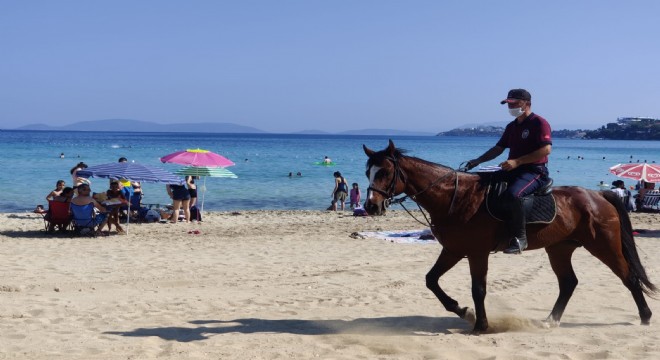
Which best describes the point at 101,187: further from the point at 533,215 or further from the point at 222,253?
the point at 533,215

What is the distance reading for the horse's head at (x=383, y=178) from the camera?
21.2 ft

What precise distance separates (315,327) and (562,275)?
2943 mm

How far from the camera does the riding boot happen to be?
22.1 feet

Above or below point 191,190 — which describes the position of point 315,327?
below

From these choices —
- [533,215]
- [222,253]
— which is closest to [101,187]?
[222,253]

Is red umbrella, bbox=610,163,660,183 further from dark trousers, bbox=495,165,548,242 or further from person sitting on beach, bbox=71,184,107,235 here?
dark trousers, bbox=495,165,548,242

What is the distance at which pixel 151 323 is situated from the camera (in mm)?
7402

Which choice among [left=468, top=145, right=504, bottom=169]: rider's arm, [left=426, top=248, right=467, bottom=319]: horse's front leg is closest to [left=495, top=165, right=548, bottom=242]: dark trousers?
[left=468, top=145, right=504, bottom=169]: rider's arm

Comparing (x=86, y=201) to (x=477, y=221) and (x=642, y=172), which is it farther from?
(x=642, y=172)

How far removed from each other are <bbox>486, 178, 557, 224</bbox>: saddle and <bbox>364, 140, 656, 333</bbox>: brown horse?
87mm

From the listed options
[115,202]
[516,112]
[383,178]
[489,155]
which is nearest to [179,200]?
[115,202]

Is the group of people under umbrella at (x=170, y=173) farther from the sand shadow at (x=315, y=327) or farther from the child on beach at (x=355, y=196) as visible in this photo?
the sand shadow at (x=315, y=327)

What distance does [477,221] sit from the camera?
681 cm

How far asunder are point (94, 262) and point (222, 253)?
2418 millimetres
